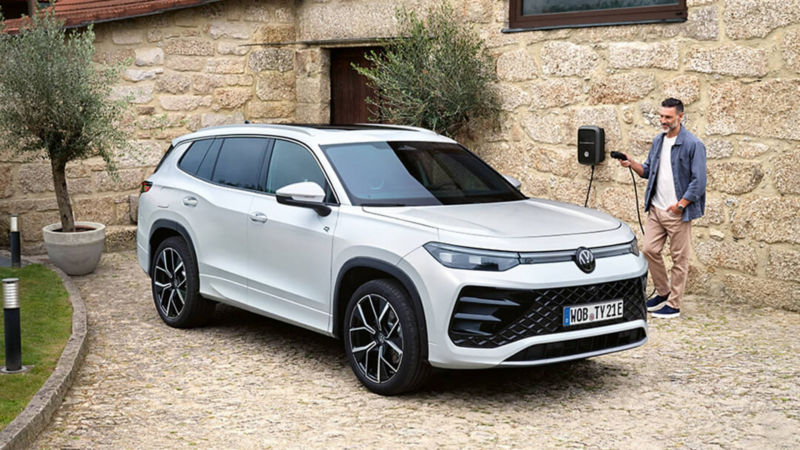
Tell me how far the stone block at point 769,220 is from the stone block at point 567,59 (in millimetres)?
2265

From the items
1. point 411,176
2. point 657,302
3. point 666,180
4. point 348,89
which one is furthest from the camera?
point 348,89

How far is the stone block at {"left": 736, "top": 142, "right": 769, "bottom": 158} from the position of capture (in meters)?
8.29

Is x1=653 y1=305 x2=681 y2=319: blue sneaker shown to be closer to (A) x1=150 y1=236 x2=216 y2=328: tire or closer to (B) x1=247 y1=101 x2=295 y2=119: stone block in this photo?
(A) x1=150 y1=236 x2=216 y2=328: tire

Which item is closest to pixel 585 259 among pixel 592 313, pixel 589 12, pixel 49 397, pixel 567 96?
pixel 592 313

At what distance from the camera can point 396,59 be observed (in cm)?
1092

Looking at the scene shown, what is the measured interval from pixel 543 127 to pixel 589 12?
1.35 m

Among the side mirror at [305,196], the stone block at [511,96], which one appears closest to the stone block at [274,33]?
the stone block at [511,96]

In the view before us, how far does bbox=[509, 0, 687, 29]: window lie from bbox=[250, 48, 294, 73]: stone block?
418cm

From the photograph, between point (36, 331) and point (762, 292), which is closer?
point (36, 331)

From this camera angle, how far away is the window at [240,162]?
7.05 metres

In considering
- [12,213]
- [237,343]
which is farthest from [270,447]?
[12,213]

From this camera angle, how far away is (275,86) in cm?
1345

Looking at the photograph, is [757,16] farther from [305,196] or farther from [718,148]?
[305,196]

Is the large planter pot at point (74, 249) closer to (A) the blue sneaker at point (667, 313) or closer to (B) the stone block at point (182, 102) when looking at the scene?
(B) the stone block at point (182, 102)
